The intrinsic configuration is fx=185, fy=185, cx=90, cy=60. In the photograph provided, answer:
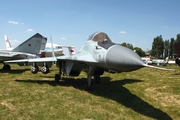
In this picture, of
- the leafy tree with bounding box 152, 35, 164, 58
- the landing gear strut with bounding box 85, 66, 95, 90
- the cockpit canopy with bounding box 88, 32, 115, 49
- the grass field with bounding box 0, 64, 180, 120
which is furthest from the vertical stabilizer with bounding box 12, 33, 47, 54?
the leafy tree with bounding box 152, 35, 164, 58

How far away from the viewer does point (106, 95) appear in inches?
353

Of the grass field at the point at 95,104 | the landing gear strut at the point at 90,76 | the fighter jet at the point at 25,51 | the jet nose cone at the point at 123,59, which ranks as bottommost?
the grass field at the point at 95,104

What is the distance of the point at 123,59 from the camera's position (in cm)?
607

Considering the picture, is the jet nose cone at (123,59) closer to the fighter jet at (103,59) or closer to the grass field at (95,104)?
the fighter jet at (103,59)

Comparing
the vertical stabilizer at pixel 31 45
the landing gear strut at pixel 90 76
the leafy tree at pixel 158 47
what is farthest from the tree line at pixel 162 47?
the landing gear strut at pixel 90 76

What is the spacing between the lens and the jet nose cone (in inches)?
228

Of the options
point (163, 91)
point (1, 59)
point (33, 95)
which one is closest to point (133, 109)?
point (163, 91)

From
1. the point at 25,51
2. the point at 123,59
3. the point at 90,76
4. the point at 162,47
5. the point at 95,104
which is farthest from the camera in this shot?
the point at 162,47

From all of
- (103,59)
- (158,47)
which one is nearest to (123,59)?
(103,59)

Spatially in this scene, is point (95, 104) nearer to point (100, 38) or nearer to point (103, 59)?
point (103, 59)

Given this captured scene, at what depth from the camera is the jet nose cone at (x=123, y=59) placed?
5.80 metres

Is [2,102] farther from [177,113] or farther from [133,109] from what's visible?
[177,113]

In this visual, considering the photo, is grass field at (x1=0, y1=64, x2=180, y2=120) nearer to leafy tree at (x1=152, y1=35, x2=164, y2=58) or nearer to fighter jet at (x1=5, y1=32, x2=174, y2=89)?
fighter jet at (x1=5, y1=32, x2=174, y2=89)

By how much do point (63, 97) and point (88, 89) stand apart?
74.3 inches
